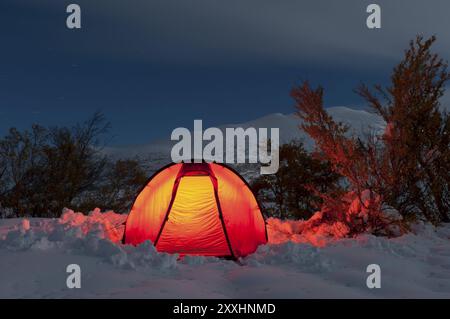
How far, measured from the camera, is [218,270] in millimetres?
6223

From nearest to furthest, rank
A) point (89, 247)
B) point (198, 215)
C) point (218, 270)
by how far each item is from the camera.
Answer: point (218, 270)
point (89, 247)
point (198, 215)

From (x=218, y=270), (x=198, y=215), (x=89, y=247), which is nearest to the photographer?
(x=218, y=270)

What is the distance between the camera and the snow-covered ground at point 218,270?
4.86 meters

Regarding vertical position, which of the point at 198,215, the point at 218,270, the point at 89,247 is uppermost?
the point at 198,215

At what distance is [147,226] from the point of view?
7.77 meters

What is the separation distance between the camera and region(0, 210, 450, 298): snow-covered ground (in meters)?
4.86

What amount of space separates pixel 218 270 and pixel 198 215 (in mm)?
2079

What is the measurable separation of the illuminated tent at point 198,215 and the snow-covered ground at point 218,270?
0.58m

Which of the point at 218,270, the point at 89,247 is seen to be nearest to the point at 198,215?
the point at 218,270

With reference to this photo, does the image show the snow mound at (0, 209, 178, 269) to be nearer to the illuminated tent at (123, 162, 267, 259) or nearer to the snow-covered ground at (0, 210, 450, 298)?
the snow-covered ground at (0, 210, 450, 298)

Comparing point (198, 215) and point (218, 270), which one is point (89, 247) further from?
point (198, 215)

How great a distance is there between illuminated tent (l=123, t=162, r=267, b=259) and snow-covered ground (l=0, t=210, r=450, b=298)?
580 millimetres
